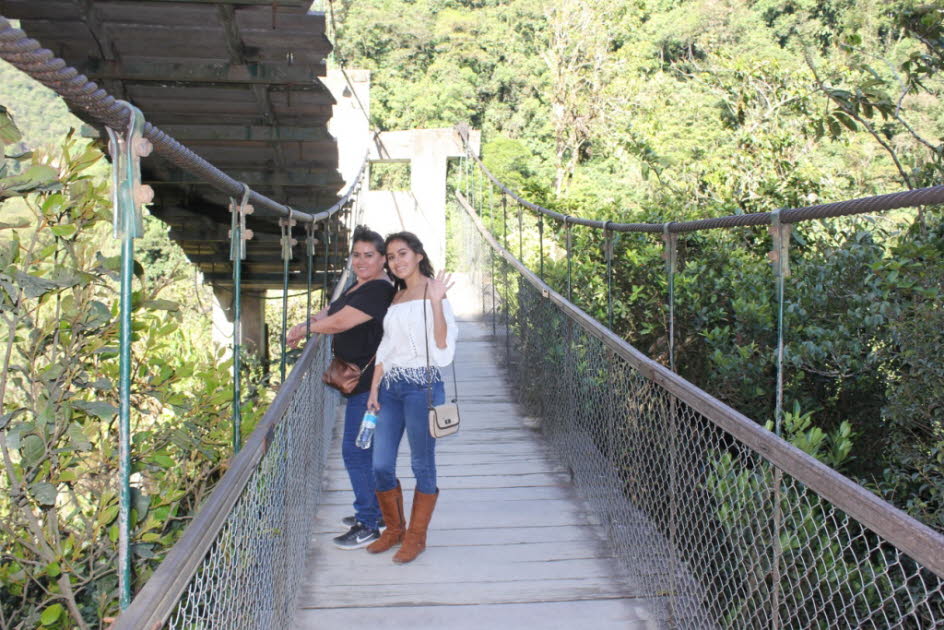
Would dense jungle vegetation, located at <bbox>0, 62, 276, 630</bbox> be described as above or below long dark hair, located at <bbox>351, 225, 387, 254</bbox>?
below

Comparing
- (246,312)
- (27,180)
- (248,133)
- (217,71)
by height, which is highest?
(217,71)

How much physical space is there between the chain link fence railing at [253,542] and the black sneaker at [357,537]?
0.13 metres

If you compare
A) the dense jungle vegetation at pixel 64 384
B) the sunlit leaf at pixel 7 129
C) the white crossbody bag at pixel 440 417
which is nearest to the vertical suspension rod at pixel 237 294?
the dense jungle vegetation at pixel 64 384

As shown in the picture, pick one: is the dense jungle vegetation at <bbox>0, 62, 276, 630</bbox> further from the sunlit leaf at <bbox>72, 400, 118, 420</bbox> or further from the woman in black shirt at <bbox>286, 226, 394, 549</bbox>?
the woman in black shirt at <bbox>286, 226, 394, 549</bbox>

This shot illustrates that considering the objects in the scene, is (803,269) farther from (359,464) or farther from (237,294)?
(237,294)

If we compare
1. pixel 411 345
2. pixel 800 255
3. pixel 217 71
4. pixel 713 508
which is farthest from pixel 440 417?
pixel 217 71

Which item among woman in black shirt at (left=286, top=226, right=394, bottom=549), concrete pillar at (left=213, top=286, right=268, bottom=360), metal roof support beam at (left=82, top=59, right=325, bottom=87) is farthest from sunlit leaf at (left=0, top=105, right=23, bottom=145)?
concrete pillar at (left=213, top=286, right=268, bottom=360)

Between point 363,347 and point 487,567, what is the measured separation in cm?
90

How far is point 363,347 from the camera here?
3248 mm

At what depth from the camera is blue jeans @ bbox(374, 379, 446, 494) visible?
3.07 meters

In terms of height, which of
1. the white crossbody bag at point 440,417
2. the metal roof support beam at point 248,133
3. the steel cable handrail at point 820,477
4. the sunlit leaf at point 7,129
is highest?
the metal roof support beam at point 248,133

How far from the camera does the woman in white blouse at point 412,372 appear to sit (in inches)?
120

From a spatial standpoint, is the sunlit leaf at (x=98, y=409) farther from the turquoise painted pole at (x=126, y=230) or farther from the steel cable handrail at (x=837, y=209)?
the steel cable handrail at (x=837, y=209)

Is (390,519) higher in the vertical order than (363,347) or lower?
lower
